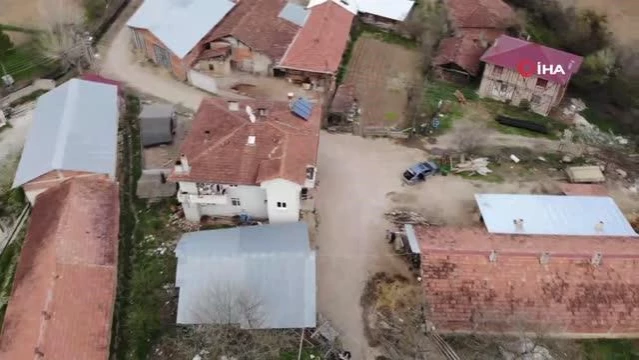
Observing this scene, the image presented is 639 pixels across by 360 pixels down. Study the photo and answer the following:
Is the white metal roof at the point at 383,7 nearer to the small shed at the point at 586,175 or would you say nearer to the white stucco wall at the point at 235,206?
the small shed at the point at 586,175

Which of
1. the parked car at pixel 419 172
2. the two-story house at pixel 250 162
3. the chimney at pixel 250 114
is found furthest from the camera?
the parked car at pixel 419 172

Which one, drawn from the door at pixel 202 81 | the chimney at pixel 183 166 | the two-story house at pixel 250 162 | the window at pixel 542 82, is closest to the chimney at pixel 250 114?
the two-story house at pixel 250 162

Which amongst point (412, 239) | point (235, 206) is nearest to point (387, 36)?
point (235, 206)

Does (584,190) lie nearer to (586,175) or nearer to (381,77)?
(586,175)

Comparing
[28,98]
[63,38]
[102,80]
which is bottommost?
[28,98]

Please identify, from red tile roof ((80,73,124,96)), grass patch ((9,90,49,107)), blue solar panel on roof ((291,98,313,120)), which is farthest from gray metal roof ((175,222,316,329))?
grass patch ((9,90,49,107))

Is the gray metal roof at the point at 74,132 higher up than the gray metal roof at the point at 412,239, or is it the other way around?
the gray metal roof at the point at 74,132

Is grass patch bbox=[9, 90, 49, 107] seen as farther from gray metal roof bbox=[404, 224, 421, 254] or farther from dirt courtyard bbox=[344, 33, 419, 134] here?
gray metal roof bbox=[404, 224, 421, 254]
